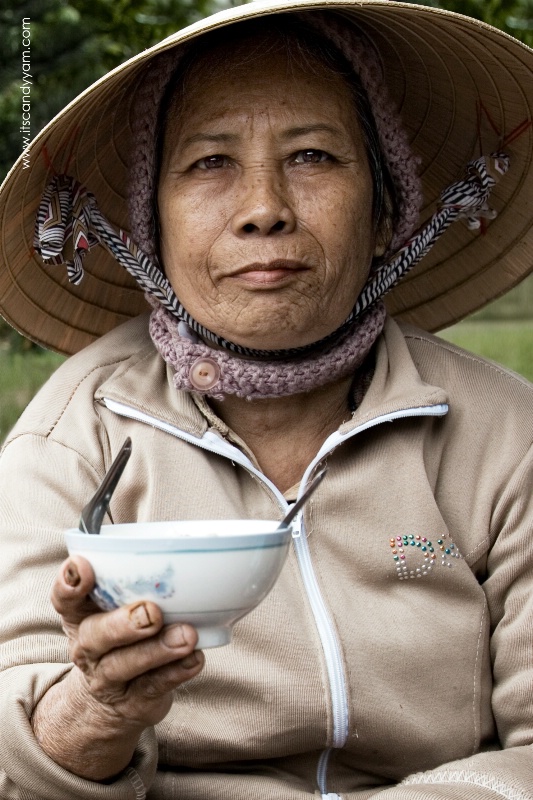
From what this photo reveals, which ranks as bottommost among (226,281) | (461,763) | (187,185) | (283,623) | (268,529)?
(461,763)

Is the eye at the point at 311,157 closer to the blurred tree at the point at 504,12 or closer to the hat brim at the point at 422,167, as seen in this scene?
the hat brim at the point at 422,167

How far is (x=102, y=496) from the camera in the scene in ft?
4.58

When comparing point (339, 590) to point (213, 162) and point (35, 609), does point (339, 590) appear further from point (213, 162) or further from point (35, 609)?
point (213, 162)

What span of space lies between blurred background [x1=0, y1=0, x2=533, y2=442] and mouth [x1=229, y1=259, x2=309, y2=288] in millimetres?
2220

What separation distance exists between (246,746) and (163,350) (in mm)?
716

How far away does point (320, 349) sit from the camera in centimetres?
207

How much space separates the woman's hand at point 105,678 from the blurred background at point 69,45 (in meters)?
2.75

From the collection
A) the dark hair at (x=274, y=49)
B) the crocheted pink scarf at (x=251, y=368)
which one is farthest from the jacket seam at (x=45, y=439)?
the dark hair at (x=274, y=49)

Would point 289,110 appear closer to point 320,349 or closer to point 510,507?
point 320,349

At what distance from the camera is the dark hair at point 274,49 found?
201cm

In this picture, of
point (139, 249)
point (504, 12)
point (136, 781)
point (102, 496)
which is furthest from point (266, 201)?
point (504, 12)

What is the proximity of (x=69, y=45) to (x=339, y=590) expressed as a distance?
311 cm

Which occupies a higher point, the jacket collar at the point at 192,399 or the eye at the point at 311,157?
the eye at the point at 311,157

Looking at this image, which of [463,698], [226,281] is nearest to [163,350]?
[226,281]
